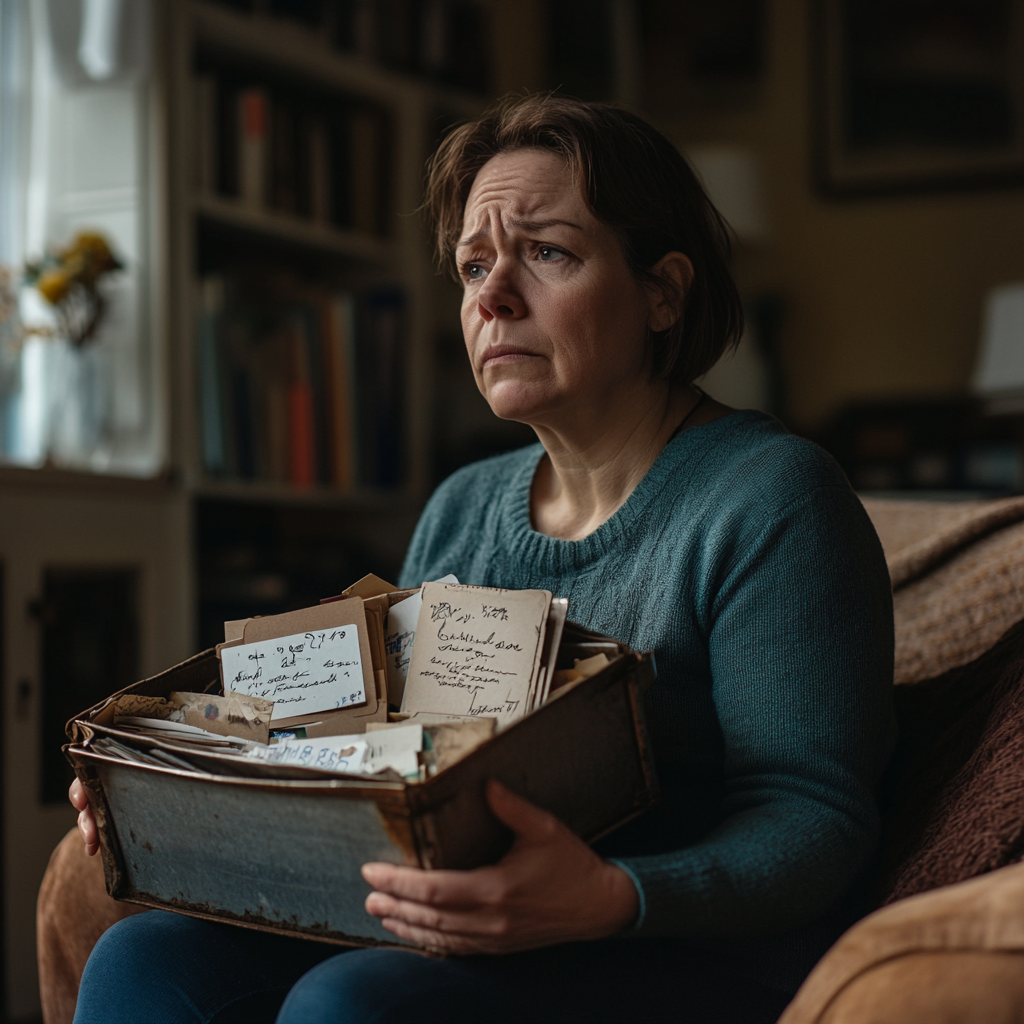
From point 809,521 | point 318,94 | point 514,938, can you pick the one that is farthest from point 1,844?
point 318,94

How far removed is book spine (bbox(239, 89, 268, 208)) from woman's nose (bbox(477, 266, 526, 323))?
123 centimetres

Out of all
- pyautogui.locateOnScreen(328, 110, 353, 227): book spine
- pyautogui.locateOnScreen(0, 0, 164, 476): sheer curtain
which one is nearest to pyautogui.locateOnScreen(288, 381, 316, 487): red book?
pyautogui.locateOnScreen(0, 0, 164, 476): sheer curtain

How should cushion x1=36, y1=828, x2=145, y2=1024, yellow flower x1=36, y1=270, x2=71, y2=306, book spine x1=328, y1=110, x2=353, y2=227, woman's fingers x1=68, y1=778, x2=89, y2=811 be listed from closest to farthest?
woman's fingers x1=68, y1=778, x2=89, y2=811, cushion x1=36, y1=828, x2=145, y2=1024, yellow flower x1=36, y1=270, x2=71, y2=306, book spine x1=328, y1=110, x2=353, y2=227

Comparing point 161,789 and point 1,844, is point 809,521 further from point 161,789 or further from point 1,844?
point 1,844

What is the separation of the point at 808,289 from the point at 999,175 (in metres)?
0.55

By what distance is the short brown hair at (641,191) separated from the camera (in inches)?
38.7

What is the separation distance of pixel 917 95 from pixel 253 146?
184 cm

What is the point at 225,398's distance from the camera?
77.2 inches

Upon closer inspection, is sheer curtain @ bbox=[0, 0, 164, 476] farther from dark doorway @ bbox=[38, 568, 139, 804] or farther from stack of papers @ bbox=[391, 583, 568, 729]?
stack of papers @ bbox=[391, 583, 568, 729]

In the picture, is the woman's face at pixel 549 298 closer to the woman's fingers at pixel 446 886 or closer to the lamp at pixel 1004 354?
the woman's fingers at pixel 446 886

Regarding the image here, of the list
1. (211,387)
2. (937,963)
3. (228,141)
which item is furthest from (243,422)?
(937,963)

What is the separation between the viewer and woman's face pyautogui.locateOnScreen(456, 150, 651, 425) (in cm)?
98

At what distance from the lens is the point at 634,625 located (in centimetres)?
93

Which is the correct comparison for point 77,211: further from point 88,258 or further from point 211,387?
point 211,387
